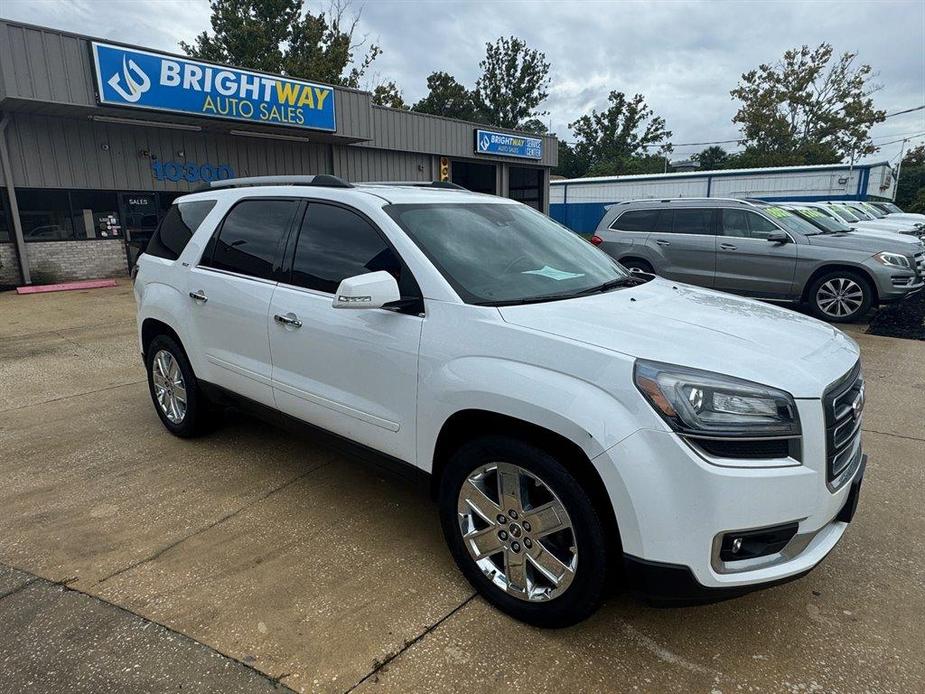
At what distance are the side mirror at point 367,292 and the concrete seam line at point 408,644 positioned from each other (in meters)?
1.35

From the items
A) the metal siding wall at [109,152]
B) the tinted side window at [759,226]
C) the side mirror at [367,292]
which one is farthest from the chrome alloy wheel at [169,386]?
the metal siding wall at [109,152]

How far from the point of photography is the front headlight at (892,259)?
328 inches

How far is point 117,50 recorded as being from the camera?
471 inches

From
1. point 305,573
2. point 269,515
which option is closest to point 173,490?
point 269,515

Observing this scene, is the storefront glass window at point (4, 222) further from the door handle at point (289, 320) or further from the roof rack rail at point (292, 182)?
the door handle at point (289, 320)

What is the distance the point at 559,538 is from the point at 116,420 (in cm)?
406

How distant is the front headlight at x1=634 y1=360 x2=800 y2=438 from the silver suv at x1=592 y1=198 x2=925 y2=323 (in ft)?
25.6

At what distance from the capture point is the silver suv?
8438 mm

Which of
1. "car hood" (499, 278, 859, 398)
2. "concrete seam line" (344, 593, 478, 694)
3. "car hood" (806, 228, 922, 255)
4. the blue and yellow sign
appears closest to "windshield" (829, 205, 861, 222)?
"car hood" (806, 228, 922, 255)

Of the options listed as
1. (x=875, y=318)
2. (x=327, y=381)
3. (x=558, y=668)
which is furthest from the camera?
(x=875, y=318)

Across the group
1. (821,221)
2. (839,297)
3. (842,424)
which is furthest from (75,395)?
(821,221)

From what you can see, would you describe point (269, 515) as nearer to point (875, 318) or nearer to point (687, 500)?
point (687, 500)

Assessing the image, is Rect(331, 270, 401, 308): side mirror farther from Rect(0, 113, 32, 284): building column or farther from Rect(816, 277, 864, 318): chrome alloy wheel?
Rect(0, 113, 32, 284): building column

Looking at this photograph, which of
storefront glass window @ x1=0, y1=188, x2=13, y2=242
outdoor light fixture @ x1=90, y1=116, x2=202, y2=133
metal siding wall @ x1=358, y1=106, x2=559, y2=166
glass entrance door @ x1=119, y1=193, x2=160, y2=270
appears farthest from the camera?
metal siding wall @ x1=358, y1=106, x2=559, y2=166
